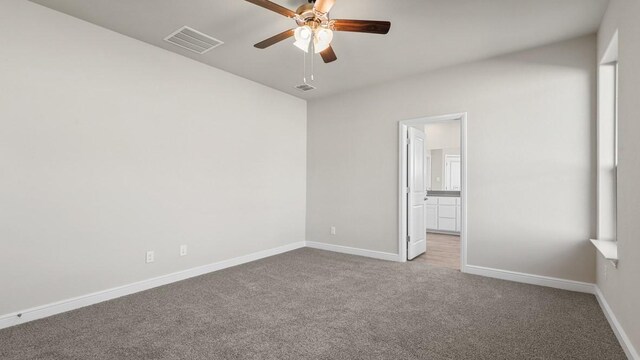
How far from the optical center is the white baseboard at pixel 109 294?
→ 2.48 m

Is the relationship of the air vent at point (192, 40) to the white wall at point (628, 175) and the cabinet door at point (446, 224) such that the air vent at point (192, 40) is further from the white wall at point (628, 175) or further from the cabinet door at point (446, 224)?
the cabinet door at point (446, 224)

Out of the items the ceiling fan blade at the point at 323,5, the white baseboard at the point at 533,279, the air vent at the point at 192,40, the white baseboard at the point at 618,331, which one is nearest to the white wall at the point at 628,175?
the white baseboard at the point at 618,331

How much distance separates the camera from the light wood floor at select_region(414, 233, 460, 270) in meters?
4.37

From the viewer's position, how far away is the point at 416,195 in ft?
15.6

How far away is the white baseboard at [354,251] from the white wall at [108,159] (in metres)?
1.24

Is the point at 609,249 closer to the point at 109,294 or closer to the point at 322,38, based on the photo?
the point at 322,38

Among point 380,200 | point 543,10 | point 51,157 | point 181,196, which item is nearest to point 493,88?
point 543,10

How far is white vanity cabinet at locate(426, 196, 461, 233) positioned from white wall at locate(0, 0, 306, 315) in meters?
4.46

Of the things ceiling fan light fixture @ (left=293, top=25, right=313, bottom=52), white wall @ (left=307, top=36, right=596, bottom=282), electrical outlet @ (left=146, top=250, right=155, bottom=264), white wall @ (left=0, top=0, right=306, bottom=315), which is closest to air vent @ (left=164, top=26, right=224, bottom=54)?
white wall @ (left=0, top=0, right=306, bottom=315)

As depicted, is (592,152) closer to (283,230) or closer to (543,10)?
(543,10)

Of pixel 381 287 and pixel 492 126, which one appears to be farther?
pixel 492 126

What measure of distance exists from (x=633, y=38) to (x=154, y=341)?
12.8 feet

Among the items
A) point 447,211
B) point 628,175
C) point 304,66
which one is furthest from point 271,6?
point 447,211

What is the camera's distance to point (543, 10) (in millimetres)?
2676
